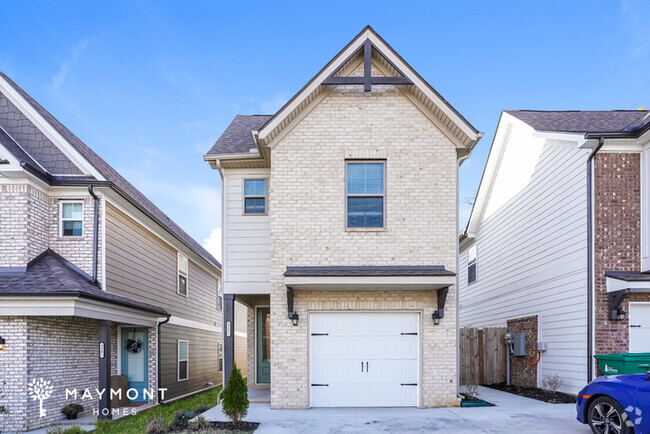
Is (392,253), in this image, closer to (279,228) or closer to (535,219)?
(279,228)

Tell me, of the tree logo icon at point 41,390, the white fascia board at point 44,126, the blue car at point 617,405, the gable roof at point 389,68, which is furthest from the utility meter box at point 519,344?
the white fascia board at point 44,126

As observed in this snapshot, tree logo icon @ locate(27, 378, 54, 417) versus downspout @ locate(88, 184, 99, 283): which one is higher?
downspout @ locate(88, 184, 99, 283)

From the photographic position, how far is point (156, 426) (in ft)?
32.4

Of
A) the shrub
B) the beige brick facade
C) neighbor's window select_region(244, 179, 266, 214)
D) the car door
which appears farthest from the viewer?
neighbor's window select_region(244, 179, 266, 214)

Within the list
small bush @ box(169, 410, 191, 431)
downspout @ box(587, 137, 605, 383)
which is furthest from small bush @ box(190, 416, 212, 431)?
downspout @ box(587, 137, 605, 383)

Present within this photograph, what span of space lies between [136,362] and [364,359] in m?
7.35

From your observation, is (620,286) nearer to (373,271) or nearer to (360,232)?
(373,271)

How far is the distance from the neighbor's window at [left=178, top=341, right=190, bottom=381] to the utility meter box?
34.8 feet

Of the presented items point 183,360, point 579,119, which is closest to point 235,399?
point 183,360

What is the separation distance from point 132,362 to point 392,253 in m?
8.59

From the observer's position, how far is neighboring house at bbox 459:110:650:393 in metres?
12.1

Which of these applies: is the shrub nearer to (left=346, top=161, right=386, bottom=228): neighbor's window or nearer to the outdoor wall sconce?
the outdoor wall sconce

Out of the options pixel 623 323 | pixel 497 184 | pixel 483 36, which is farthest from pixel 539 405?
pixel 483 36

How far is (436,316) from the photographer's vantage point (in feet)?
39.3
